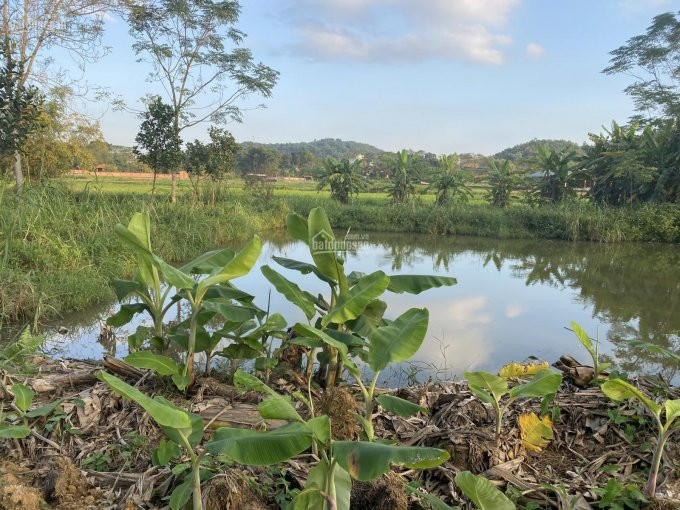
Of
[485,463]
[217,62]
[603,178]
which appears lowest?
[485,463]

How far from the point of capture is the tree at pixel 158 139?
9.31 meters

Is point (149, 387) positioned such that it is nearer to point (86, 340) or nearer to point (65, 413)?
point (65, 413)

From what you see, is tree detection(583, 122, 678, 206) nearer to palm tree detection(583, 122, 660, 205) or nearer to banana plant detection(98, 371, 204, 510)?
palm tree detection(583, 122, 660, 205)

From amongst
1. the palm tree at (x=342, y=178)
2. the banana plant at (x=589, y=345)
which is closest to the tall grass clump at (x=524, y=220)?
the palm tree at (x=342, y=178)

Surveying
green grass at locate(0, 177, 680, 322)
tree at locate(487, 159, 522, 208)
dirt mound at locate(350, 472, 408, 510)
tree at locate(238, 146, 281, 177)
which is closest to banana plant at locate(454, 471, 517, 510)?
dirt mound at locate(350, 472, 408, 510)

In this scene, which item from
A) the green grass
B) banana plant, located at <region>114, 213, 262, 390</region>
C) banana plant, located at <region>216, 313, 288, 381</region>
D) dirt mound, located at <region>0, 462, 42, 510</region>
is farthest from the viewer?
the green grass

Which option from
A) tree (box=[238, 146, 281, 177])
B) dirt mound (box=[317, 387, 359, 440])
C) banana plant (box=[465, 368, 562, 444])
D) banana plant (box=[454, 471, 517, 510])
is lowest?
dirt mound (box=[317, 387, 359, 440])

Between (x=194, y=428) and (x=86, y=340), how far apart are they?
309 cm

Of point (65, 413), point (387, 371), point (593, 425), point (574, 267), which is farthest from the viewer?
point (574, 267)

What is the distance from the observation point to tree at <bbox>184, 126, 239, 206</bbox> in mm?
11023

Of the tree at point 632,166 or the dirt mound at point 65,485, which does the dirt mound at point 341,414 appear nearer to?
the dirt mound at point 65,485

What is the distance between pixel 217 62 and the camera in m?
13.0

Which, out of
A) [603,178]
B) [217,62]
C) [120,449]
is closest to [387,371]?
[120,449]

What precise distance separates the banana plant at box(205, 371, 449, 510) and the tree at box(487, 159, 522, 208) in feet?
54.8
